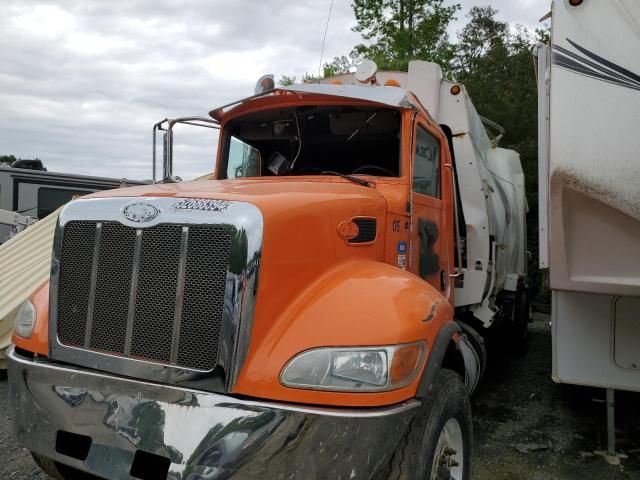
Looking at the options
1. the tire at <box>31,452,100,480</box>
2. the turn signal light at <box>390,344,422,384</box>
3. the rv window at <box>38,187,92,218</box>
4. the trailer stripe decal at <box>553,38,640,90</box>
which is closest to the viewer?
the turn signal light at <box>390,344,422,384</box>

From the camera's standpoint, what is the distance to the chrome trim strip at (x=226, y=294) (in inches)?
84.0

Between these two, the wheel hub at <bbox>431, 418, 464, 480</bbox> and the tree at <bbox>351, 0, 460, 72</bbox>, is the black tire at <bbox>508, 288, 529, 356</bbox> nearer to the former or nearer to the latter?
the wheel hub at <bbox>431, 418, 464, 480</bbox>

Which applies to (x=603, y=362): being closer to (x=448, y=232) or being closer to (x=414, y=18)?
(x=448, y=232)

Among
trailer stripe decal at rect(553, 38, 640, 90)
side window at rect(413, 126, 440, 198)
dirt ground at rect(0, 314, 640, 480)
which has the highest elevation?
trailer stripe decal at rect(553, 38, 640, 90)

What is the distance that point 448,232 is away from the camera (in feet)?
13.6

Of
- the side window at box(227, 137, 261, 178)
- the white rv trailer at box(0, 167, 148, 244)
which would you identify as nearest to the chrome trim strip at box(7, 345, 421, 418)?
the side window at box(227, 137, 261, 178)

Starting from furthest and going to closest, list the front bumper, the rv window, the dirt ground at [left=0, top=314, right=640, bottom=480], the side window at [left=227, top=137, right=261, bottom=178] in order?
1. the rv window
2. the side window at [left=227, top=137, right=261, bottom=178]
3. the dirt ground at [left=0, top=314, right=640, bottom=480]
4. the front bumper

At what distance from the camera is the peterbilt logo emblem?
2343mm

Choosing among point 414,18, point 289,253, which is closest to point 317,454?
point 289,253

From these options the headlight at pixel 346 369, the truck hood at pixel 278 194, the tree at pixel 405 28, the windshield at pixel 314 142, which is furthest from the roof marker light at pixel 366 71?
the tree at pixel 405 28

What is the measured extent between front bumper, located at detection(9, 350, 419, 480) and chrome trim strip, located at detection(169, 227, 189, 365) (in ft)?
0.52

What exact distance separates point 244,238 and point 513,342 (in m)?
6.03

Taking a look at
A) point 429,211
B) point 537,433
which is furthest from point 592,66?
point 537,433

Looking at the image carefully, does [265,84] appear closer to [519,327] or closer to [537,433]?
[537,433]
